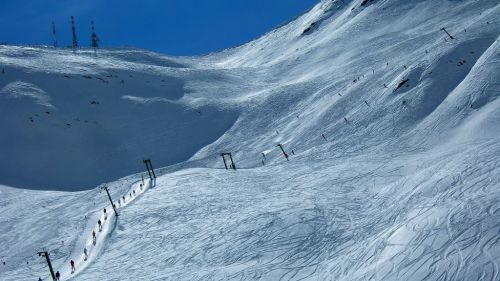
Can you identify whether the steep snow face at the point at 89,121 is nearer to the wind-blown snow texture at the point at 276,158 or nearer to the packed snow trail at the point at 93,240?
the wind-blown snow texture at the point at 276,158

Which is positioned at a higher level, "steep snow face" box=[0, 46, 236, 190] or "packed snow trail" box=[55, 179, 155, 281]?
"steep snow face" box=[0, 46, 236, 190]

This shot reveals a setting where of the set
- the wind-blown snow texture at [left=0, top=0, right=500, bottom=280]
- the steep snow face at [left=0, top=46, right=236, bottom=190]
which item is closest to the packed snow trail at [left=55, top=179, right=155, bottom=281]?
the wind-blown snow texture at [left=0, top=0, right=500, bottom=280]

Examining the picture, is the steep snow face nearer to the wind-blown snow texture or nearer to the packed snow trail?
the wind-blown snow texture

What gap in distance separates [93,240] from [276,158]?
66.2ft

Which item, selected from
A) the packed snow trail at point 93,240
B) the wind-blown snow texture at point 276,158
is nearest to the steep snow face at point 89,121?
the wind-blown snow texture at point 276,158

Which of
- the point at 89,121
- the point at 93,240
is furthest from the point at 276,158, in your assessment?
the point at 89,121

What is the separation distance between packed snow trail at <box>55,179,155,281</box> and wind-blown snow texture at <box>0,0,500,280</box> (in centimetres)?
20

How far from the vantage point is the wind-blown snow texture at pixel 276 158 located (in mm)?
21375

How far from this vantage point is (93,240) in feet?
106

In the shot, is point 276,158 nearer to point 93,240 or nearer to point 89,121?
point 93,240

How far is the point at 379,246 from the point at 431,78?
3057cm

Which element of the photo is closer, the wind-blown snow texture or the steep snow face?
the wind-blown snow texture

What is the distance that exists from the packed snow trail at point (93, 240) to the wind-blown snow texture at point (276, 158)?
20 centimetres

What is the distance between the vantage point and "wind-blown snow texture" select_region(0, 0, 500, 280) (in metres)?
21.4
